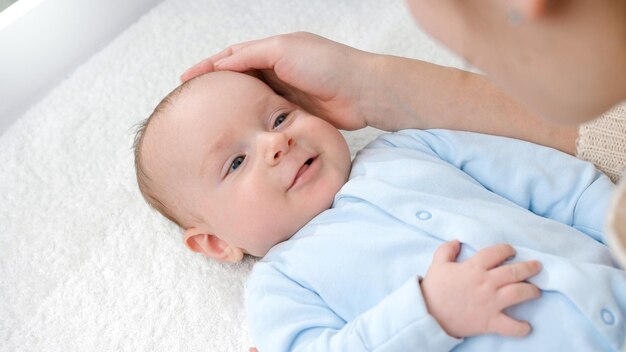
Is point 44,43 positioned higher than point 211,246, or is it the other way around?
point 44,43

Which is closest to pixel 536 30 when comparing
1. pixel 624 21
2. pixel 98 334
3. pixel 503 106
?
pixel 624 21

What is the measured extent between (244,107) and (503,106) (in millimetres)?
422

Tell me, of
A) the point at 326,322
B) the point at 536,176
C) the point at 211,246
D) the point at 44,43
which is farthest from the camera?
the point at 44,43

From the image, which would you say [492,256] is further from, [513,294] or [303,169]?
[303,169]

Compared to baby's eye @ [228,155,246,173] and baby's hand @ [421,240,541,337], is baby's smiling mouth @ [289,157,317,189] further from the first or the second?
baby's hand @ [421,240,541,337]

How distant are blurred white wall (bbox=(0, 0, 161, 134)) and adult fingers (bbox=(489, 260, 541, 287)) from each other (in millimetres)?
1073

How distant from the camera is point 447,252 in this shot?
97 cm

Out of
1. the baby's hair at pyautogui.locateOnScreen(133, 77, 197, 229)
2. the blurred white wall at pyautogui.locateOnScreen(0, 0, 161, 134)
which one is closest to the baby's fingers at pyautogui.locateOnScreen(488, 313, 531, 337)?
the baby's hair at pyautogui.locateOnScreen(133, 77, 197, 229)

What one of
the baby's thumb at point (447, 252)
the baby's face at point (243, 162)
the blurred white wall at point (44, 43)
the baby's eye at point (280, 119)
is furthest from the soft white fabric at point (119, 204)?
the baby's thumb at point (447, 252)

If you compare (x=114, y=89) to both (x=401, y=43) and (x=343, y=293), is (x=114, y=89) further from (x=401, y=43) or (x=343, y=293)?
(x=343, y=293)

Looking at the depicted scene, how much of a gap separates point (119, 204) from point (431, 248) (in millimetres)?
638

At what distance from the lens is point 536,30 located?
52 cm

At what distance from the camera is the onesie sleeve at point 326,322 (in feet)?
3.04

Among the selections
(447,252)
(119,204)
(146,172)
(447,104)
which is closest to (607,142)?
(447,104)
